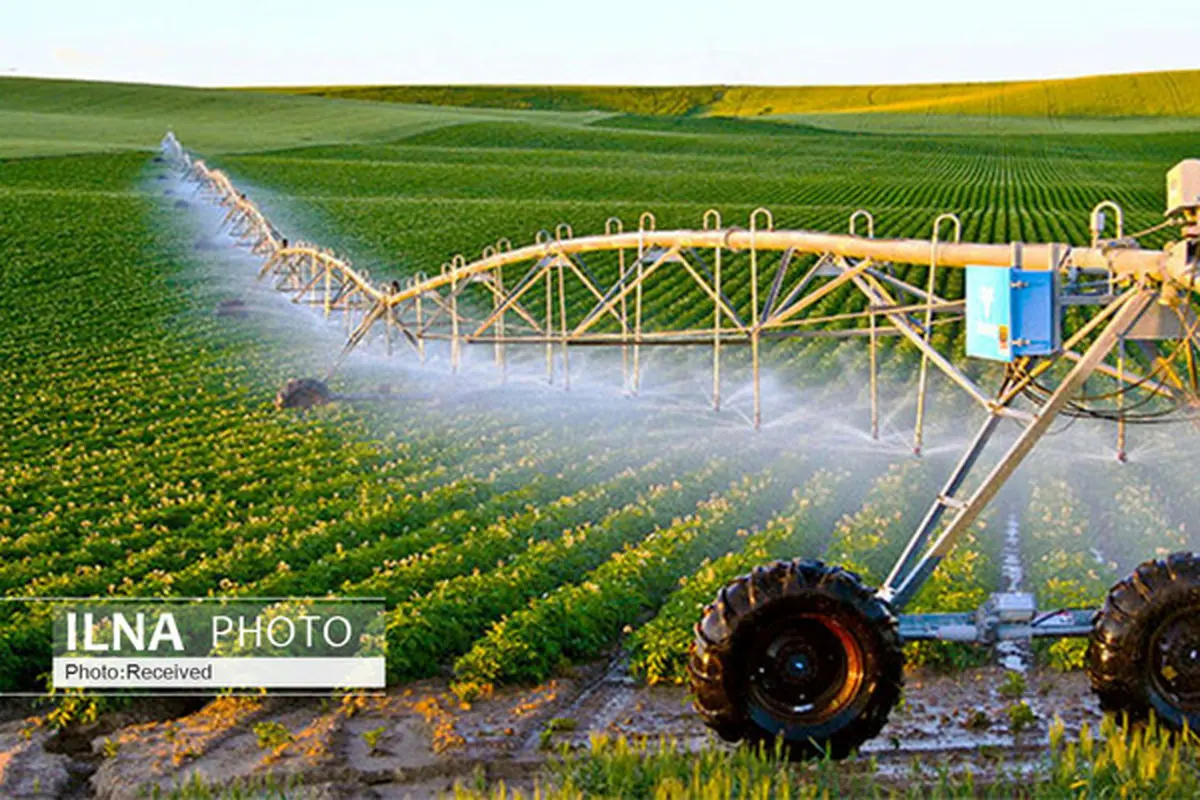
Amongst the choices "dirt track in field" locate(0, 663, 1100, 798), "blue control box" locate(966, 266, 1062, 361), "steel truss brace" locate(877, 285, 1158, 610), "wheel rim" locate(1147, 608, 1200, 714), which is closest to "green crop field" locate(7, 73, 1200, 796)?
"dirt track in field" locate(0, 663, 1100, 798)

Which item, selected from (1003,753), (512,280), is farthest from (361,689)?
(512,280)

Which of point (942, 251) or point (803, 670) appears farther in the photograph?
point (942, 251)

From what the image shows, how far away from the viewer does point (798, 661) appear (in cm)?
742

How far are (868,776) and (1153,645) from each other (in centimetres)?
161

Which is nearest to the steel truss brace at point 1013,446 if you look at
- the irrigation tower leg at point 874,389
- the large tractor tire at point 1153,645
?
the large tractor tire at point 1153,645

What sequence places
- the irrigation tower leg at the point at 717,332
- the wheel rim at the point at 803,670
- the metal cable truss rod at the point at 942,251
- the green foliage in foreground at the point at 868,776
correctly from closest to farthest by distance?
the green foliage in foreground at the point at 868,776
the wheel rim at the point at 803,670
the metal cable truss rod at the point at 942,251
the irrigation tower leg at the point at 717,332

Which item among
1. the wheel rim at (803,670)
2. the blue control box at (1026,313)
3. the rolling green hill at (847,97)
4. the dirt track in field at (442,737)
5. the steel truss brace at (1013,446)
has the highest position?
the rolling green hill at (847,97)

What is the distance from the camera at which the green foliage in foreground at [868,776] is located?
6.63m

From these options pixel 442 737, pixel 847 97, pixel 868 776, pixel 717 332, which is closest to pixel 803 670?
pixel 868 776

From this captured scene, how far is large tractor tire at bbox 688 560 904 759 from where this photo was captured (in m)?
7.26

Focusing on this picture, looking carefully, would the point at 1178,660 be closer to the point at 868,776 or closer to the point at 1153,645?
the point at 1153,645

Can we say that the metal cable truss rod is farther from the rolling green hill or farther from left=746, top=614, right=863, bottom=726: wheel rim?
the rolling green hill

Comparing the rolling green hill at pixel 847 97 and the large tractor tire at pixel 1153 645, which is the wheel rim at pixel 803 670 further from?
the rolling green hill at pixel 847 97

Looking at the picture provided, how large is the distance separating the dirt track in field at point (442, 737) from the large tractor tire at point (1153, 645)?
2.23ft
